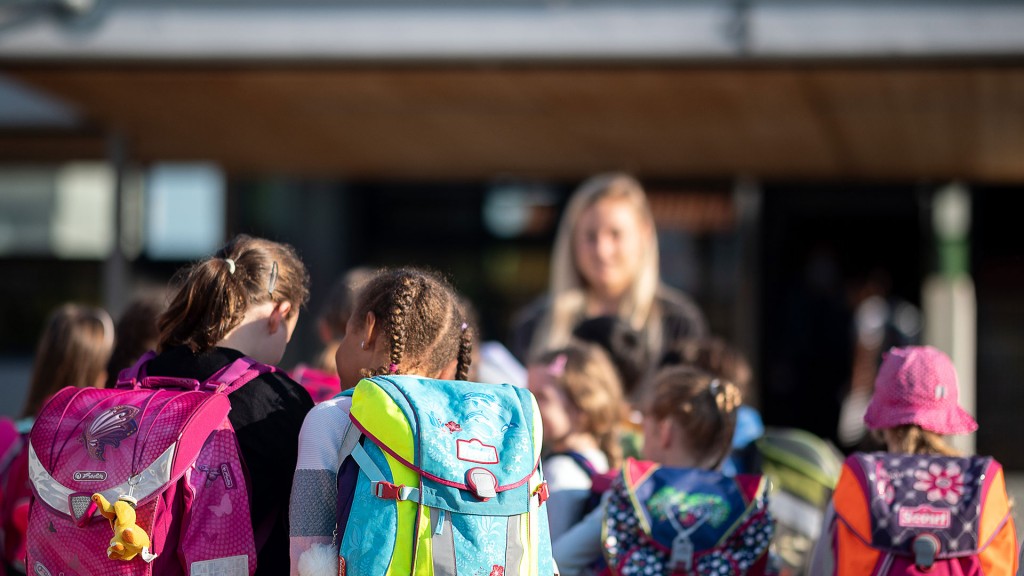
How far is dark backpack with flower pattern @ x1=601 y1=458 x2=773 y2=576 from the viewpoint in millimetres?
3225

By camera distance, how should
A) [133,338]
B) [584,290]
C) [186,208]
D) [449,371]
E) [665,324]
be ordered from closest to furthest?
[449,371], [133,338], [665,324], [584,290], [186,208]

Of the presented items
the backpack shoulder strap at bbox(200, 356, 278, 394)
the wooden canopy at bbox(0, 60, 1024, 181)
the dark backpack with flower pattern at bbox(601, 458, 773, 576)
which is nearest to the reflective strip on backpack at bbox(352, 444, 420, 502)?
the backpack shoulder strap at bbox(200, 356, 278, 394)

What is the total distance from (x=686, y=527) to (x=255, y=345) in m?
1.28

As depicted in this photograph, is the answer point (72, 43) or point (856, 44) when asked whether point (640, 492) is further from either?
point (72, 43)

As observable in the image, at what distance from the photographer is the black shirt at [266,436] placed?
2643 millimetres

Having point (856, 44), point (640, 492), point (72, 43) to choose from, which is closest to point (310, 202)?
point (72, 43)

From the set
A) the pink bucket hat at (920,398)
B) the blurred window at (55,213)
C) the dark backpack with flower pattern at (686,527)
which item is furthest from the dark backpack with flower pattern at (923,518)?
the blurred window at (55,213)


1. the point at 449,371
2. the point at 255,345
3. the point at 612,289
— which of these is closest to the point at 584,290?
the point at 612,289

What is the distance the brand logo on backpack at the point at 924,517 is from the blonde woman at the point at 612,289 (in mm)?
1845

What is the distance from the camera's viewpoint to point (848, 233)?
1116 centimetres

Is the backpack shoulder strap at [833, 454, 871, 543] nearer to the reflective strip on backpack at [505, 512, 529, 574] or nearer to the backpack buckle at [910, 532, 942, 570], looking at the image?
the backpack buckle at [910, 532, 942, 570]

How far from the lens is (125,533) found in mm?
2447

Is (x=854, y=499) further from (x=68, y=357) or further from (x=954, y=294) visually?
(x=954, y=294)

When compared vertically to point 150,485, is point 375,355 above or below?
above
